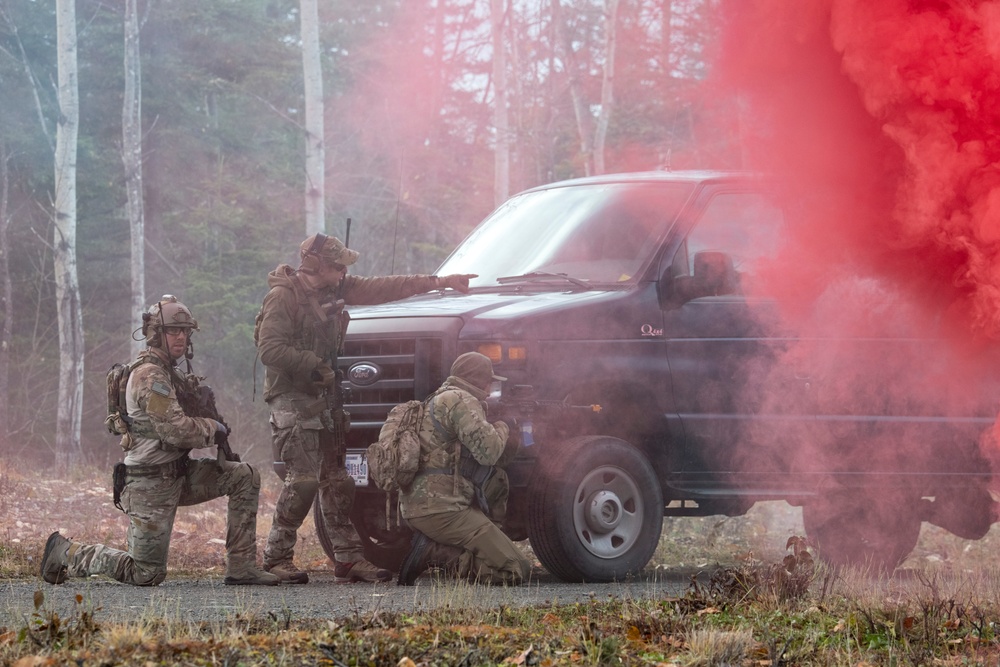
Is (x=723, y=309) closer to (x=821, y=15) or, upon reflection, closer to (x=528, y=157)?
(x=821, y=15)

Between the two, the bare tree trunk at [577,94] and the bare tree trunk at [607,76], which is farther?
the bare tree trunk at [577,94]

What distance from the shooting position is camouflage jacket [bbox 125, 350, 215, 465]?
810 centimetres

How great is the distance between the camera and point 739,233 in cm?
902

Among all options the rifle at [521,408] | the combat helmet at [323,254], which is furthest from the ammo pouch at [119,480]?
the rifle at [521,408]

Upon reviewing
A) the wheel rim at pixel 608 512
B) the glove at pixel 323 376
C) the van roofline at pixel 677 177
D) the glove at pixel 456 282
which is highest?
the van roofline at pixel 677 177

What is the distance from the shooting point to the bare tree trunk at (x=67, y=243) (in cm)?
→ 2091

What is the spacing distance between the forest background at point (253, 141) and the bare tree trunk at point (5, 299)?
0.08 meters

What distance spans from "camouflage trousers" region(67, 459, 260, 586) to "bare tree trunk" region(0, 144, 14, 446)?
57.6 feet

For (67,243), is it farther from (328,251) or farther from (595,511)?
(595,511)

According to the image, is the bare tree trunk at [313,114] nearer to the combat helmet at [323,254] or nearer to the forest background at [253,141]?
the forest background at [253,141]

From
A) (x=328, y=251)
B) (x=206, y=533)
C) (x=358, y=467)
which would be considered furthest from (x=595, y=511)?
(x=206, y=533)

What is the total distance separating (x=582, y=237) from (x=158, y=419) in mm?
2990

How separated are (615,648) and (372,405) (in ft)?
11.8

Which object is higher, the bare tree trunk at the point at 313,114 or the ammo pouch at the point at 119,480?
the bare tree trunk at the point at 313,114
